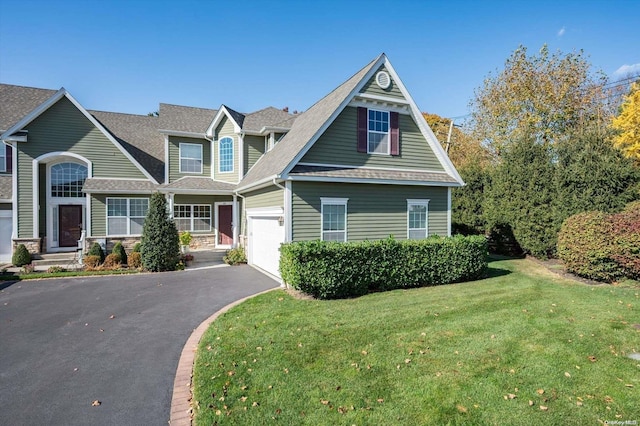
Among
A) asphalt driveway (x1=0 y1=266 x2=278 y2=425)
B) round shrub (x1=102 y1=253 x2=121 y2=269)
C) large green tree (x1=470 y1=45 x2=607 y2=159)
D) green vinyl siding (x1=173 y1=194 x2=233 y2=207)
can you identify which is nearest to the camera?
asphalt driveway (x1=0 y1=266 x2=278 y2=425)

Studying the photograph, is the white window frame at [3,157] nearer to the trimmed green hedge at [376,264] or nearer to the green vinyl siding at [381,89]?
the trimmed green hedge at [376,264]

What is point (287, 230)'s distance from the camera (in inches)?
433

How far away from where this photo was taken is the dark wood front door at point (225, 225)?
1888 centimetres

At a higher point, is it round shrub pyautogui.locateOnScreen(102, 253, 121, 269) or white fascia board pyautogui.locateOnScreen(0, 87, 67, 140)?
white fascia board pyautogui.locateOnScreen(0, 87, 67, 140)

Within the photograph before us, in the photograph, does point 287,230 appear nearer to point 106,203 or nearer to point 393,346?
point 393,346

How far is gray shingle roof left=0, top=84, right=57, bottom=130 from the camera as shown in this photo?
16938 mm

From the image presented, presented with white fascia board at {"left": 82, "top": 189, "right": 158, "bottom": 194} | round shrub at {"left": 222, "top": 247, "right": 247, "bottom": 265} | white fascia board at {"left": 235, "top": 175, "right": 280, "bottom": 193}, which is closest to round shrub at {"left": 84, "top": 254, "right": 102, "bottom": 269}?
white fascia board at {"left": 82, "top": 189, "right": 158, "bottom": 194}

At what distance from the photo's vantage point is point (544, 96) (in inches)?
860

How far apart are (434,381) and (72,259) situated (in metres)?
16.9

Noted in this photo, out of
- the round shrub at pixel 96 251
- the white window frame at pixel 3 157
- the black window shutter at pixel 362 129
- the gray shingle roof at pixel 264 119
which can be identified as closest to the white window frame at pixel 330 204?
the black window shutter at pixel 362 129

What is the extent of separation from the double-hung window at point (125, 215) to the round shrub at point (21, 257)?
3.20m

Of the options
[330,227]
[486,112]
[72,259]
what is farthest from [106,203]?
[486,112]

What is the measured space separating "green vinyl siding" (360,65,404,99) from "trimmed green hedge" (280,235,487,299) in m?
5.92

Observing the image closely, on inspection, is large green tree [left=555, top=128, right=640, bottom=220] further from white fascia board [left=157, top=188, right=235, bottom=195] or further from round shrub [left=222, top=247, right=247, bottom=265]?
white fascia board [left=157, top=188, right=235, bottom=195]
